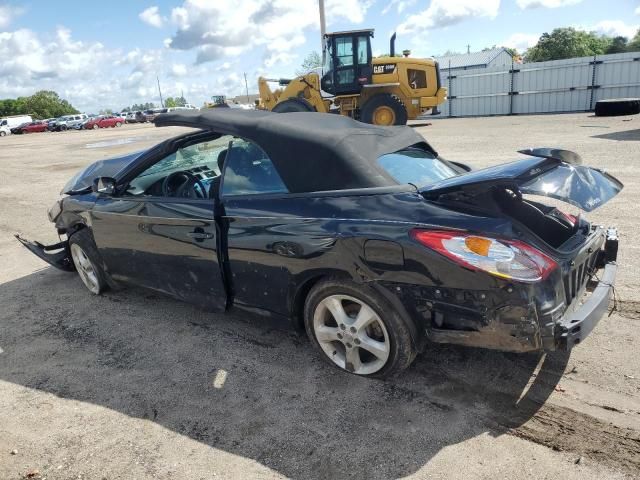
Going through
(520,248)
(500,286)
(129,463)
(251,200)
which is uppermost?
(251,200)

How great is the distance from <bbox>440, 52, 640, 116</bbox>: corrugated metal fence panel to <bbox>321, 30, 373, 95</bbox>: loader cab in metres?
11.1

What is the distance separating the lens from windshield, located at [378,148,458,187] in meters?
3.00

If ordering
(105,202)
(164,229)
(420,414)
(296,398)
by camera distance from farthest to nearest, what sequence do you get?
(105,202) < (164,229) < (296,398) < (420,414)

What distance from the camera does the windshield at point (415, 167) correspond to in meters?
3.00

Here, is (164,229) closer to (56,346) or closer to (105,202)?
(105,202)

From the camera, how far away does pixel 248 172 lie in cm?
323

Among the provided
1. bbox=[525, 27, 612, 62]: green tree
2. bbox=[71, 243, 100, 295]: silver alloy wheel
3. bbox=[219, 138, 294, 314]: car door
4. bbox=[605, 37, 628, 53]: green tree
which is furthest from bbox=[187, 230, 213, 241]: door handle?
bbox=[605, 37, 628, 53]: green tree

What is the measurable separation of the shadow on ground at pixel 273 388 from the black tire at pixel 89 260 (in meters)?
0.49

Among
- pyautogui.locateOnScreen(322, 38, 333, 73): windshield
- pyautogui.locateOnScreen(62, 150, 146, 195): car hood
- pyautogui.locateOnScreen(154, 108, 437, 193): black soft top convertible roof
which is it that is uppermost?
pyautogui.locateOnScreen(322, 38, 333, 73): windshield

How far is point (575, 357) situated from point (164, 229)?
2.91 metres

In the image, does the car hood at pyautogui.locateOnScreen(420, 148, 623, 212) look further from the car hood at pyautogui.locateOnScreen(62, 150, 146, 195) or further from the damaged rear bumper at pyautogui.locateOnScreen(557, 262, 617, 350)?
the car hood at pyautogui.locateOnScreen(62, 150, 146, 195)

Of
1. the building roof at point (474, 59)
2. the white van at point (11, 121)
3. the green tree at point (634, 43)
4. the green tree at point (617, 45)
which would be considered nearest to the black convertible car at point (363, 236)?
the building roof at point (474, 59)

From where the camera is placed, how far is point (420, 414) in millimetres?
2609

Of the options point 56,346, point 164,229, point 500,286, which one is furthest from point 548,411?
point 56,346
